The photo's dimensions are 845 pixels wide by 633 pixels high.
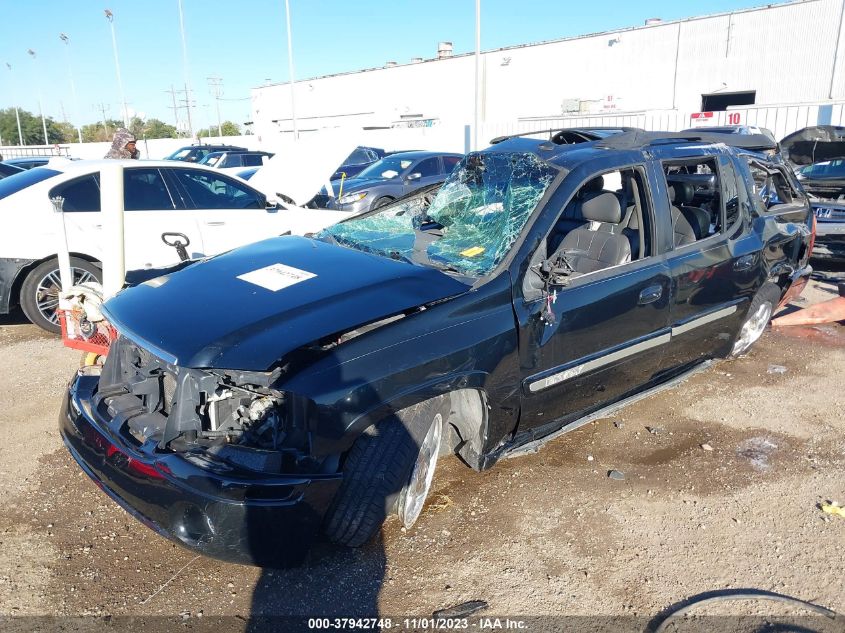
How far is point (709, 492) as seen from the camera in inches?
142

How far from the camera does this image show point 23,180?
19.8ft

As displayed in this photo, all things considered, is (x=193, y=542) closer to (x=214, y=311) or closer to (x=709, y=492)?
(x=214, y=311)

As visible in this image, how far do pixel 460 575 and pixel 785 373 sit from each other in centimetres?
381

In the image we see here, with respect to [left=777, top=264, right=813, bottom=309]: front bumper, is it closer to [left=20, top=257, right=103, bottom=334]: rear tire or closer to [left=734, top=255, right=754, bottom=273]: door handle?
[left=734, top=255, right=754, bottom=273]: door handle

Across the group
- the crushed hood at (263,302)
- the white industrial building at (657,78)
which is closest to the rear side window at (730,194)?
the crushed hood at (263,302)

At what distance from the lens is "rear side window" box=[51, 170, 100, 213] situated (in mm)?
5949

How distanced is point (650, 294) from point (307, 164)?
3484 millimetres

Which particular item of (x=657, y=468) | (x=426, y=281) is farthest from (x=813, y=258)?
(x=426, y=281)

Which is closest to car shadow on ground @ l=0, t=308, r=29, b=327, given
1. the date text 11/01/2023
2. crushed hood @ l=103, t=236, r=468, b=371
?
crushed hood @ l=103, t=236, r=468, b=371

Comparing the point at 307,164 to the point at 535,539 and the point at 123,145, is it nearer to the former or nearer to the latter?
the point at 535,539

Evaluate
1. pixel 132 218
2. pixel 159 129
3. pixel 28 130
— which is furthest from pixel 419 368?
pixel 28 130

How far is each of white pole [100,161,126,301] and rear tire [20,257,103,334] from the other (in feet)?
5.83

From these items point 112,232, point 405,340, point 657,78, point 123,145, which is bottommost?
point 405,340

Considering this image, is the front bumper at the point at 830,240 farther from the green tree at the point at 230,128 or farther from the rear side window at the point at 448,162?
the green tree at the point at 230,128
